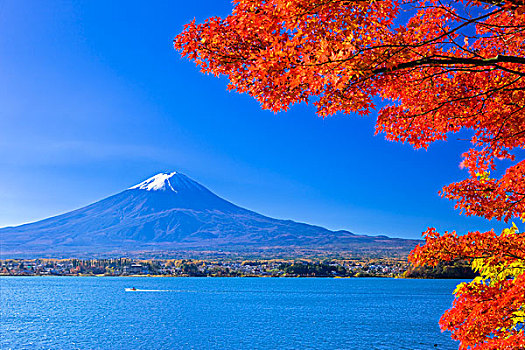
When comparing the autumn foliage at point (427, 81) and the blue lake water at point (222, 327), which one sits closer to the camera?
the autumn foliage at point (427, 81)

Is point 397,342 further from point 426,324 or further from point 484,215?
point 484,215

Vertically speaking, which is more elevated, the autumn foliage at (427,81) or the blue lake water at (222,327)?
the autumn foliage at (427,81)

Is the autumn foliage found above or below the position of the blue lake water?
above

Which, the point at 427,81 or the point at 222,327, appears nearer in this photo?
the point at 427,81

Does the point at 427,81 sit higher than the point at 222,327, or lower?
higher

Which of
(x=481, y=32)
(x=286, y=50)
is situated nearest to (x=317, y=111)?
(x=286, y=50)

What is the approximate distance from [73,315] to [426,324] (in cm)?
4199

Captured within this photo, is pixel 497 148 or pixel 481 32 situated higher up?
pixel 481 32

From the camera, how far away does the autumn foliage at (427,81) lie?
4.98 meters

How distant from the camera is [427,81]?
6.71 metres

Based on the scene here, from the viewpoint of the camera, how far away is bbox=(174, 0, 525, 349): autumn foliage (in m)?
4.98

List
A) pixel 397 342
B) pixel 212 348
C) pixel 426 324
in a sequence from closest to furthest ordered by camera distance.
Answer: pixel 212 348, pixel 397 342, pixel 426 324

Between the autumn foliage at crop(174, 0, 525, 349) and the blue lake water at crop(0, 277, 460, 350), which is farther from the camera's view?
the blue lake water at crop(0, 277, 460, 350)

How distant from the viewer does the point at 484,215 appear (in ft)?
23.6
